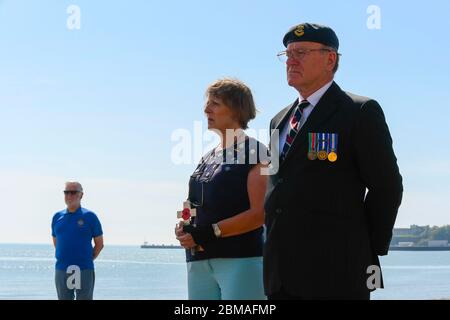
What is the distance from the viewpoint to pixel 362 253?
3.60 metres

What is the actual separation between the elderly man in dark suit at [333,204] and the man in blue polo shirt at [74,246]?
520cm

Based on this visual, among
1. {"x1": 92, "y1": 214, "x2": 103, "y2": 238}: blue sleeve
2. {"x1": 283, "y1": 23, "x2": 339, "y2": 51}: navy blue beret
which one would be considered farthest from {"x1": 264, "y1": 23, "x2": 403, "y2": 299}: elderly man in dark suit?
{"x1": 92, "y1": 214, "x2": 103, "y2": 238}: blue sleeve

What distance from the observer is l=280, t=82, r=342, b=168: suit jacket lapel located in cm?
373

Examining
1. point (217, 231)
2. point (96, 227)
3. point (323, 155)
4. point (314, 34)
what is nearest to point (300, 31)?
point (314, 34)

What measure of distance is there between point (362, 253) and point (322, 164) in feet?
1.33

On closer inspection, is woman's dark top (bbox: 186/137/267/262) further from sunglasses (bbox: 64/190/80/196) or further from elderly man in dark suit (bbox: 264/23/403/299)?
sunglasses (bbox: 64/190/80/196)

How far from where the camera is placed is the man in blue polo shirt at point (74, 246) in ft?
28.2

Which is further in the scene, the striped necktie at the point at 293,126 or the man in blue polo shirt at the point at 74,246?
the man in blue polo shirt at the point at 74,246

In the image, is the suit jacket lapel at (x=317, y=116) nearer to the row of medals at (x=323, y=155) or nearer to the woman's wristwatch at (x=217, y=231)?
the row of medals at (x=323, y=155)

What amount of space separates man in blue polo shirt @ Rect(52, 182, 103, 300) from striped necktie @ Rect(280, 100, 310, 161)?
204 inches

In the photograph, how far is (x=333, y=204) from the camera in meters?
3.57

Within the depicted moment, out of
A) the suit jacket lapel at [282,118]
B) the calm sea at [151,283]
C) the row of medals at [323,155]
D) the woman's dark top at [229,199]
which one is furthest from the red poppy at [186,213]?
the calm sea at [151,283]

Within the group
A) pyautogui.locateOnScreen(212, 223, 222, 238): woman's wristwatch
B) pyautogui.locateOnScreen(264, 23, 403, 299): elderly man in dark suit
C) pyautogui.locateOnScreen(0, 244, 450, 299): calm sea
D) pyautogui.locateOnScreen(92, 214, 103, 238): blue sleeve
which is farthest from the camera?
pyautogui.locateOnScreen(0, 244, 450, 299): calm sea

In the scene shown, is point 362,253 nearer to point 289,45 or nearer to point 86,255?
point 289,45
